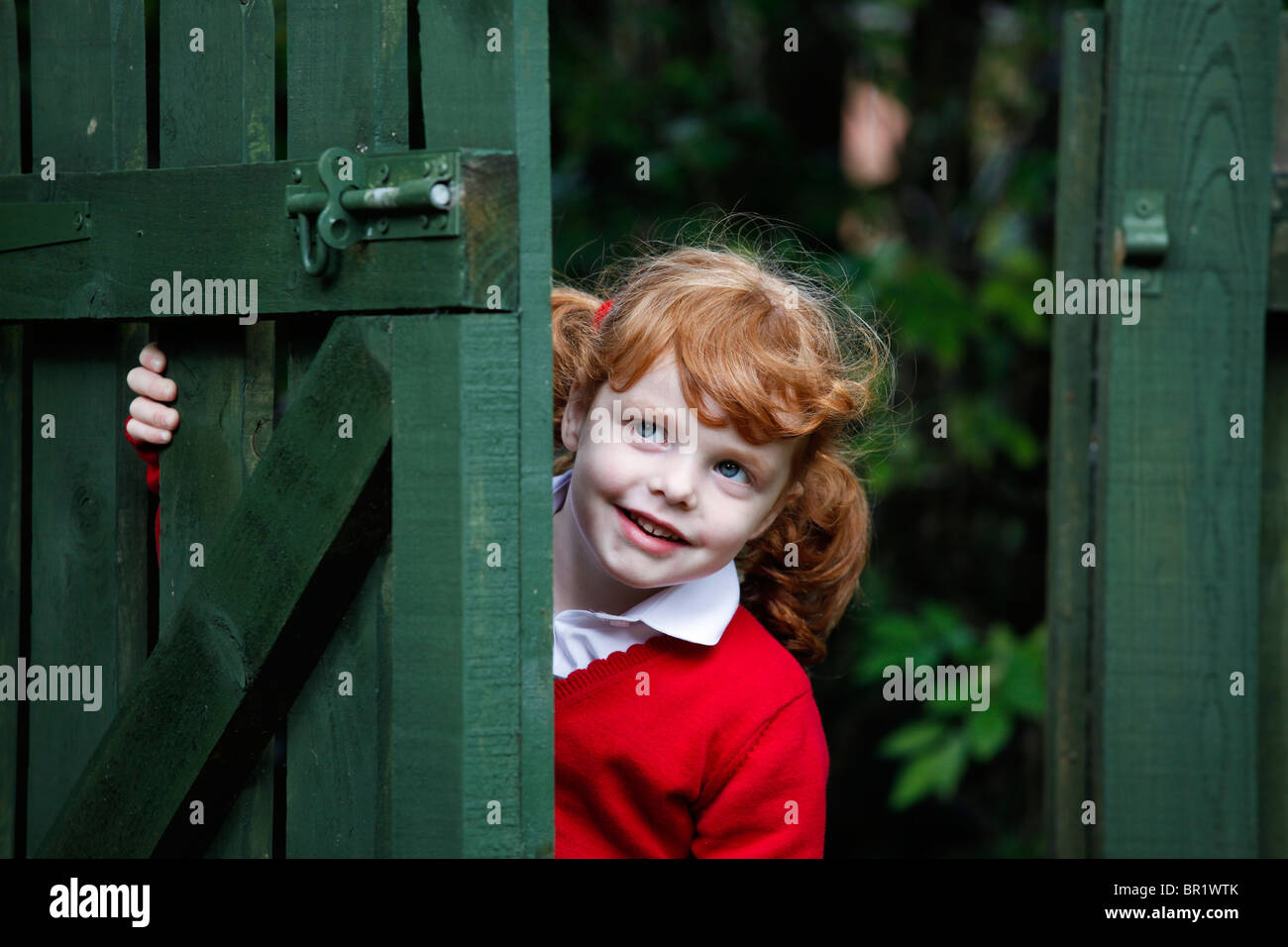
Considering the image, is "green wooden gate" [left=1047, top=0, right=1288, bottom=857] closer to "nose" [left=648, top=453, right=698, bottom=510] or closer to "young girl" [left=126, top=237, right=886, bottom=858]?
"young girl" [left=126, top=237, right=886, bottom=858]

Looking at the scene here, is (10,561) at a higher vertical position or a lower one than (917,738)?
higher

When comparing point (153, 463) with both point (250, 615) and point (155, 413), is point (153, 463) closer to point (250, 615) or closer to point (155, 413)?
point (155, 413)

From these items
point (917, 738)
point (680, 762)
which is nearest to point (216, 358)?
point (680, 762)

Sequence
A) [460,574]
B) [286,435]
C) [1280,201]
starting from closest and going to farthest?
[460,574] < [286,435] < [1280,201]

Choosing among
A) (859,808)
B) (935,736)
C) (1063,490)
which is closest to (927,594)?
(859,808)

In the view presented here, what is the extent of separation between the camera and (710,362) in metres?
1.84

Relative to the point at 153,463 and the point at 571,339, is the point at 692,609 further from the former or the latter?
A: the point at 153,463

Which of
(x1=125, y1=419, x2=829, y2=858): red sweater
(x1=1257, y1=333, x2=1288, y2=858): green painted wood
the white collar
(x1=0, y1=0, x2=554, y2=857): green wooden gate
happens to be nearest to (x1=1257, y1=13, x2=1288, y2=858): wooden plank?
(x1=1257, y1=333, x2=1288, y2=858): green painted wood

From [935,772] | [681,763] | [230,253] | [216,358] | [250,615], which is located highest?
[230,253]

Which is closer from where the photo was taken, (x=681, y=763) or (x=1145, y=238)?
(x=681, y=763)

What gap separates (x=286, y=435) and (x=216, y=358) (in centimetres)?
22

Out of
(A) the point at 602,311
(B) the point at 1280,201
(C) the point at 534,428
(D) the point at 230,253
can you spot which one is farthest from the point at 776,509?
(B) the point at 1280,201

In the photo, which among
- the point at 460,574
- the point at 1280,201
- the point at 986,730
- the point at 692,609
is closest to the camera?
the point at 460,574

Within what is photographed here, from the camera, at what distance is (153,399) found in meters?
1.82
